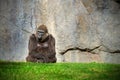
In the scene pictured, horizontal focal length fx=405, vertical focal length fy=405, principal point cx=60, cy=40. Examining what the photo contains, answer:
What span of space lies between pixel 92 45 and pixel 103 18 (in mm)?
1021

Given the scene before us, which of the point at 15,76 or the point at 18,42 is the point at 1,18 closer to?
the point at 18,42

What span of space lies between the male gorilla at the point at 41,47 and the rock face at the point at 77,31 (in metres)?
1.14

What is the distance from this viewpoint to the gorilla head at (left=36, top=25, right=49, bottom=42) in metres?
12.9

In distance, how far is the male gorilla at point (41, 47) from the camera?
12.9 m

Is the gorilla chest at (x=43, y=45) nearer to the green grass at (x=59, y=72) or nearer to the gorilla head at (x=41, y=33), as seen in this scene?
the gorilla head at (x=41, y=33)

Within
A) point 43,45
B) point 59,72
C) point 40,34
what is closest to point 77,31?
point 43,45

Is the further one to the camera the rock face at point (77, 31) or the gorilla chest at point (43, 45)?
Answer: the rock face at point (77, 31)

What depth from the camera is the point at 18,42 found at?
1427cm

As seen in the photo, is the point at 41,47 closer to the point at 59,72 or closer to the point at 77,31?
the point at 77,31

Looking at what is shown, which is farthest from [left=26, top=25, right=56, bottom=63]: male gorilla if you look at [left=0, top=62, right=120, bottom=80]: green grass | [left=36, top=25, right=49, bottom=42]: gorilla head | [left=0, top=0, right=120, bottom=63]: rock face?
[left=0, top=62, right=120, bottom=80]: green grass

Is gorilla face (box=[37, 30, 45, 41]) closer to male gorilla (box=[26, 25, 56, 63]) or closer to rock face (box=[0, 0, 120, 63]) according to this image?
male gorilla (box=[26, 25, 56, 63])

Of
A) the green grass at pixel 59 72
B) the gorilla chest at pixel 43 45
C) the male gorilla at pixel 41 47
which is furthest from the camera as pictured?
the gorilla chest at pixel 43 45

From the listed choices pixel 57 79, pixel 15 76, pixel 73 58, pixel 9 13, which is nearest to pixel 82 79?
pixel 57 79

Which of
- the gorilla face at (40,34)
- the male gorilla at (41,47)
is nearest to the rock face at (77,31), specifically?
the male gorilla at (41,47)
